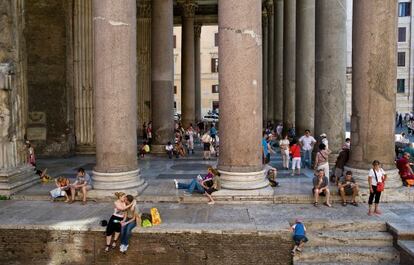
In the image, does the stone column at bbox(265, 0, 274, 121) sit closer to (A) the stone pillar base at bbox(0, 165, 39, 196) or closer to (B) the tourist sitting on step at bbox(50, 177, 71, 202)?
(A) the stone pillar base at bbox(0, 165, 39, 196)

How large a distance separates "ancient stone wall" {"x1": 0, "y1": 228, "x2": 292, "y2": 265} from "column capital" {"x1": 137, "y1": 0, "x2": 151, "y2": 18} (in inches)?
1054

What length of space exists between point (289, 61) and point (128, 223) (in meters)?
22.3

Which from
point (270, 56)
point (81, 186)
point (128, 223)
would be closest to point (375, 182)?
point (128, 223)

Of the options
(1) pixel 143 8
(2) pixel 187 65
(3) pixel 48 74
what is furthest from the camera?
(2) pixel 187 65

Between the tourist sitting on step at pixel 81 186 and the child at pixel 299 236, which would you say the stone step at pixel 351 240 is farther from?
the tourist sitting on step at pixel 81 186

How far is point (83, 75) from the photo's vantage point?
24.0 m

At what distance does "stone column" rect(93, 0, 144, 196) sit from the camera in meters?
13.7

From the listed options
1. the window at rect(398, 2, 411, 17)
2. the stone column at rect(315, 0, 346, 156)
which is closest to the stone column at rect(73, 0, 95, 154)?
the stone column at rect(315, 0, 346, 156)

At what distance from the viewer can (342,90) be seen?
18516 millimetres

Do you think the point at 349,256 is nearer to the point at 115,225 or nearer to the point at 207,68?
the point at 115,225

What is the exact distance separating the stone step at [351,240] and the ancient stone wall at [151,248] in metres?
0.83

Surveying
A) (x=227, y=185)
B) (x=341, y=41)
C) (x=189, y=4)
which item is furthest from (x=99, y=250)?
(x=189, y=4)

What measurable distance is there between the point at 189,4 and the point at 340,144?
22.7 m

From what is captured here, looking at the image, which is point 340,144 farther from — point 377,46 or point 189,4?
point 189,4
